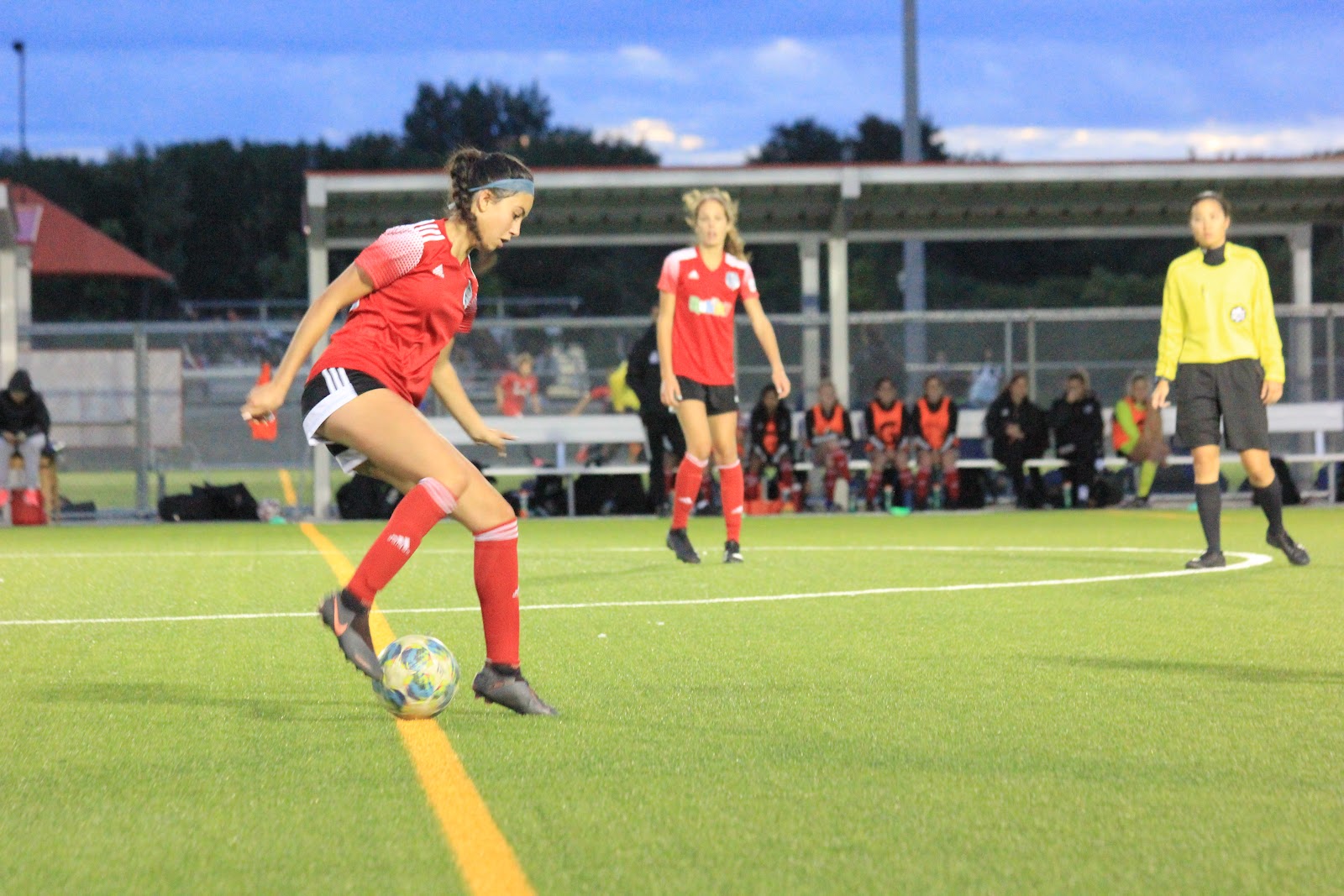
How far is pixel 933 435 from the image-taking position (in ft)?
56.2

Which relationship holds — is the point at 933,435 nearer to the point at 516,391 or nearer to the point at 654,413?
the point at 654,413

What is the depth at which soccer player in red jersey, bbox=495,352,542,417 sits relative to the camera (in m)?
17.7

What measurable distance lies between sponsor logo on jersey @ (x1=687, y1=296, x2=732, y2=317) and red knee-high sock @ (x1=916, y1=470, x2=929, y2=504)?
714 centimetres

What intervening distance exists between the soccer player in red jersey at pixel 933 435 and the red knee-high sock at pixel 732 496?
6.78m

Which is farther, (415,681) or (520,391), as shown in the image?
(520,391)

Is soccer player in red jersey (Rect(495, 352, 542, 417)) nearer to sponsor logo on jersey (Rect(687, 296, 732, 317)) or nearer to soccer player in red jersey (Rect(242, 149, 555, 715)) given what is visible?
sponsor logo on jersey (Rect(687, 296, 732, 317))

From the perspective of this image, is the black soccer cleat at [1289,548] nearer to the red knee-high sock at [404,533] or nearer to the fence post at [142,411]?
the red knee-high sock at [404,533]

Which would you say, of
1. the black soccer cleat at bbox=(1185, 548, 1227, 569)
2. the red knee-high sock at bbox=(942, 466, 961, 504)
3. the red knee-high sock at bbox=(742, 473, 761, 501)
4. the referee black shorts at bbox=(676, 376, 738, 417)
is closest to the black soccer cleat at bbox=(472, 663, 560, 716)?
the referee black shorts at bbox=(676, 376, 738, 417)

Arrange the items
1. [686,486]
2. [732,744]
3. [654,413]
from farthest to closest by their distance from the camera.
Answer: [654,413], [686,486], [732,744]

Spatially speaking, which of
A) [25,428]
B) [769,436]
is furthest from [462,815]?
[25,428]

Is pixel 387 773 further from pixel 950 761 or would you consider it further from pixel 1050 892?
pixel 1050 892

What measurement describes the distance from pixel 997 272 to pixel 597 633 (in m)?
65.5

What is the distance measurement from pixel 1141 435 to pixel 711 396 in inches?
325

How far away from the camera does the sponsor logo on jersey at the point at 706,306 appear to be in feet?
34.2
